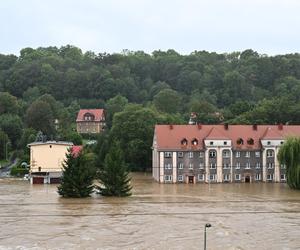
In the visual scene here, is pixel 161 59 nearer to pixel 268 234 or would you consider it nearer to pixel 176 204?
pixel 176 204

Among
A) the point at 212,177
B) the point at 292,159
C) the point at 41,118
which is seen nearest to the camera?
the point at 292,159

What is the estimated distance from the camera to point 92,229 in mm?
35250

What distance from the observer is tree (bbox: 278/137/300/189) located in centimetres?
6328

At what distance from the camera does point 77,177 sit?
53.2 meters

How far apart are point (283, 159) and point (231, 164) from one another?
11912 mm

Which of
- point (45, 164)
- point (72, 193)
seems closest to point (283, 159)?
point (72, 193)

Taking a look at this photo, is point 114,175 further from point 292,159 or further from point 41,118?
point 41,118

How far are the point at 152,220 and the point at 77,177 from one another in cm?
1568

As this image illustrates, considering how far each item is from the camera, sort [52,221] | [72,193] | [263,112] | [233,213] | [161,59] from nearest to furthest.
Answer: [52,221] < [233,213] < [72,193] < [263,112] < [161,59]

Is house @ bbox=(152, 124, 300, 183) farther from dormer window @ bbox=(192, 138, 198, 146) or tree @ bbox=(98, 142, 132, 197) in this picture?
tree @ bbox=(98, 142, 132, 197)

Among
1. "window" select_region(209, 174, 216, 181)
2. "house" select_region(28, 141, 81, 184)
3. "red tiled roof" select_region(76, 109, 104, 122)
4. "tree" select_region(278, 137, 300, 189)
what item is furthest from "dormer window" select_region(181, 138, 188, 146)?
"red tiled roof" select_region(76, 109, 104, 122)

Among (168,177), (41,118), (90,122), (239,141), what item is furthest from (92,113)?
(239,141)

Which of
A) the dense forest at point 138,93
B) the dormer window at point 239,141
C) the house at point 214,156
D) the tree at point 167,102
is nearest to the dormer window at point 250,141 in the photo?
the house at point 214,156

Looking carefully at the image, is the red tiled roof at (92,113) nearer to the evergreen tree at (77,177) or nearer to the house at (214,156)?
the house at (214,156)
